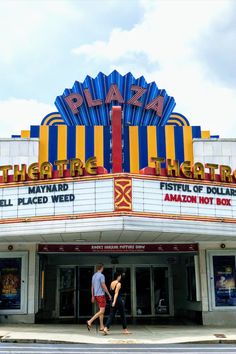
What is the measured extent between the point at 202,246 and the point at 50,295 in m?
6.46

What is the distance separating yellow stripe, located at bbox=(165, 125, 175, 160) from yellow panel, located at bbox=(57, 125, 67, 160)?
154 inches

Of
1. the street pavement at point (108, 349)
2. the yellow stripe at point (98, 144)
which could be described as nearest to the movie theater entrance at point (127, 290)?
the yellow stripe at point (98, 144)

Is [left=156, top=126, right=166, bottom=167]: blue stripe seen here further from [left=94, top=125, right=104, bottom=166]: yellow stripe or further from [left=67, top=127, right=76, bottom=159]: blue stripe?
[left=67, top=127, right=76, bottom=159]: blue stripe

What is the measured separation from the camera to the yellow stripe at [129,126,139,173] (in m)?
18.7

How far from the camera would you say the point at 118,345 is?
11.3 m

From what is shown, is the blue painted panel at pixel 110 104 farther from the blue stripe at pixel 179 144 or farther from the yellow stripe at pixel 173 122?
the blue stripe at pixel 179 144

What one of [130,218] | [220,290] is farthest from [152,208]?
[220,290]

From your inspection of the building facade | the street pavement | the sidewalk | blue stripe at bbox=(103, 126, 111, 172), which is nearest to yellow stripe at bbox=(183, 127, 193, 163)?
the building facade

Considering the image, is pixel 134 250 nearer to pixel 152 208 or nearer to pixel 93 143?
pixel 152 208

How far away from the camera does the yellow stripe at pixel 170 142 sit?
62.6ft

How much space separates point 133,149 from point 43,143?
3438 mm

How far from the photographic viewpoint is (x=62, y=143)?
62.3 ft

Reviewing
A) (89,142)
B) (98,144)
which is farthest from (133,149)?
(89,142)

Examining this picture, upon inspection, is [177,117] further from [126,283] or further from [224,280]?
[224,280]
